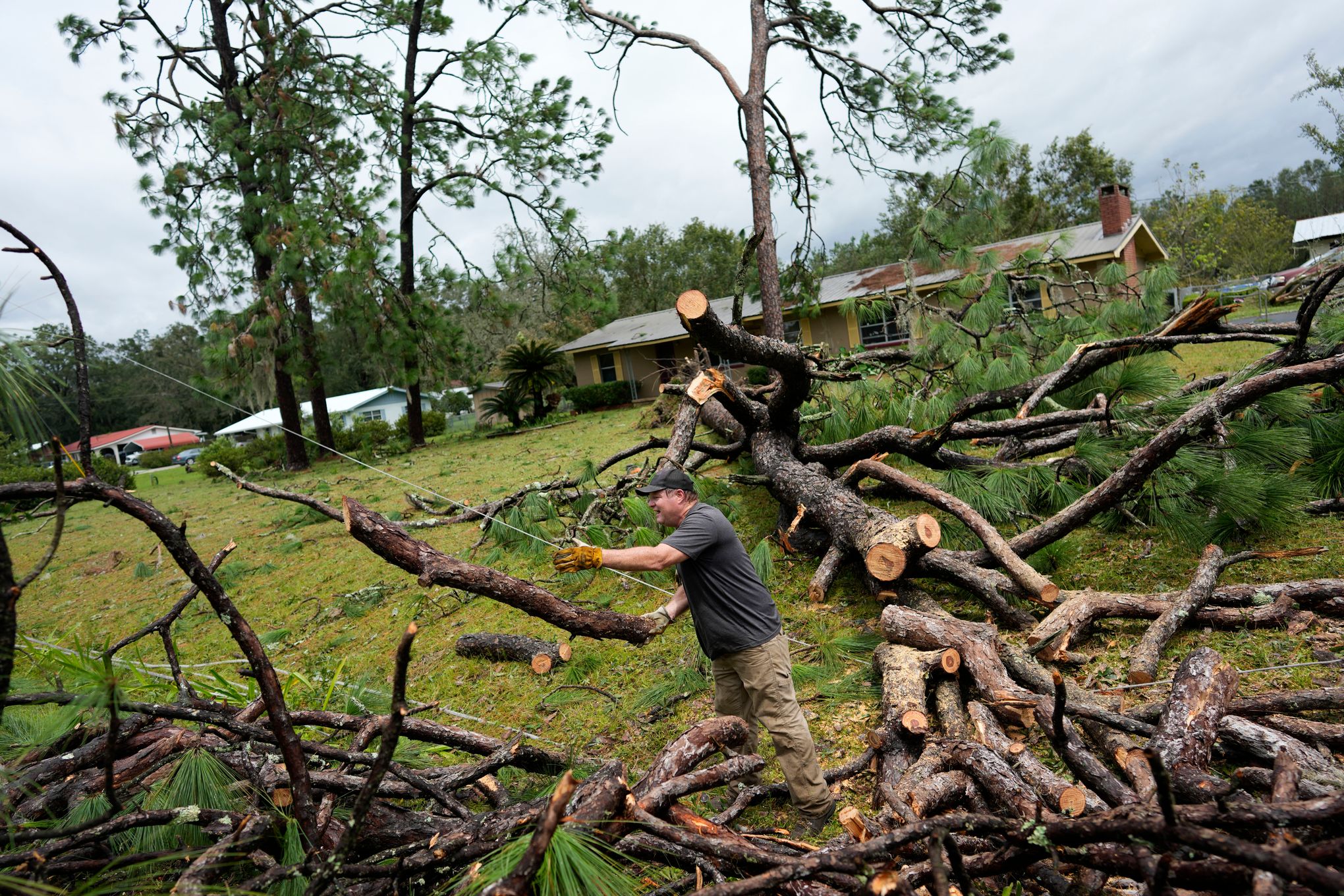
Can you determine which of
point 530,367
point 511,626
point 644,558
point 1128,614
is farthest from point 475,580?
point 530,367

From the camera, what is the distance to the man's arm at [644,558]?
2852mm

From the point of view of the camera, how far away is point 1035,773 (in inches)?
95.1

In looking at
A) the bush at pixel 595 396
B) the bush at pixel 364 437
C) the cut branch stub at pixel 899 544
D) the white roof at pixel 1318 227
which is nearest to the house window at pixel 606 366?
the bush at pixel 595 396

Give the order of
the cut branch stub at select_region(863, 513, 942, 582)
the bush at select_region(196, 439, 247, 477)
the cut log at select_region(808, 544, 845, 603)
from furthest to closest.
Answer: the bush at select_region(196, 439, 247, 477) → the cut log at select_region(808, 544, 845, 603) → the cut branch stub at select_region(863, 513, 942, 582)

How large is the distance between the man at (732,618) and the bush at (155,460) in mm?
42679

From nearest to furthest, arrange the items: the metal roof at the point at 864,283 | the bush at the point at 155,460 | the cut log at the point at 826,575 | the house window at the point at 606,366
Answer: the cut log at the point at 826,575
the metal roof at the point at 864,283
the house window at the point at 606,366
the bush at the point at 155,460

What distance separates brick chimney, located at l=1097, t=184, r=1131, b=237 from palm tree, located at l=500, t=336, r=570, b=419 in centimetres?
1498

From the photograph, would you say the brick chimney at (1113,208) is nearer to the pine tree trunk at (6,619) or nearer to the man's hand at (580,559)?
the man's hand at (580,559)

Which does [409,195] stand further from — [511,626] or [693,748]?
[693,748]

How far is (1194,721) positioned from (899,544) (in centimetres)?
167

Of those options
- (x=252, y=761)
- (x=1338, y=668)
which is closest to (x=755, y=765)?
(x=252, y=761)

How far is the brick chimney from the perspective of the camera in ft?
63.0

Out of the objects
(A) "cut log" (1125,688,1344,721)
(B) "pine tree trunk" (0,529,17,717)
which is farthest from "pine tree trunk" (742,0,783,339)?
(B) "pine tree trunk" (0,529,17,717)

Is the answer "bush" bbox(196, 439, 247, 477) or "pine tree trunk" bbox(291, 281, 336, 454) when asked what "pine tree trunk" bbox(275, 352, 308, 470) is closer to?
"pine tree trunk" bbox(291, 281, 336, 454)
